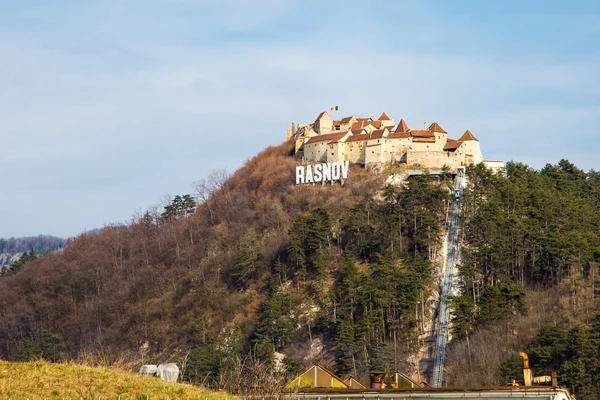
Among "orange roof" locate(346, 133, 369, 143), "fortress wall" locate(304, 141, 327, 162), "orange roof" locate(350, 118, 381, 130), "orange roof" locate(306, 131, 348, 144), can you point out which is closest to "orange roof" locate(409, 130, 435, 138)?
"orange roof" locate(346, 133, 369, 143)

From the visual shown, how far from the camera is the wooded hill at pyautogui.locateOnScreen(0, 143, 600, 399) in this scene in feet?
258

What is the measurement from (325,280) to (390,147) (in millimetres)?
18248

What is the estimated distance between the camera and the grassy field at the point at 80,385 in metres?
25.3

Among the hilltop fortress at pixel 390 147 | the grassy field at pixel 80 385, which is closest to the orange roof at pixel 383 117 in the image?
the hilltop fortress at pixel 390 147

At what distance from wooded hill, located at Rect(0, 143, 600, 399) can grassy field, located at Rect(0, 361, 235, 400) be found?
40569mm

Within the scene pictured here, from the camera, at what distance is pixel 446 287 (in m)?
86.1

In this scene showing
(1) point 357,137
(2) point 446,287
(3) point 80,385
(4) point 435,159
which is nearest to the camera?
(3) point 80,385

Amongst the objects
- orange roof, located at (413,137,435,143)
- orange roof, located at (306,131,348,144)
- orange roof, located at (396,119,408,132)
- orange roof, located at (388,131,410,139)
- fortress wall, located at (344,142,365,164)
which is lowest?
fortress wall, located at (344,142,365,164)

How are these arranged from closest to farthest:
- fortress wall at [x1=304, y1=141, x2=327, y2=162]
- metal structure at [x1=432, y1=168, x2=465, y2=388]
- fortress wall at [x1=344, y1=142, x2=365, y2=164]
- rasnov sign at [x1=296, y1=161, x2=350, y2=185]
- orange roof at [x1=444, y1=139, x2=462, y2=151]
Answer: metal structure at [x1=432, y1=168, x2=465, y2=388]
orange roof at [x1=444, y1=139, x2=462, y2=151]
rasnov sign at [x1=296, y1=161, x2=350, y2=185]
fortress wall at [x1=344, y1=142, x2=365, y2=164]
fortress wall at [x1=304, y1=141, x2=327, y2=162]

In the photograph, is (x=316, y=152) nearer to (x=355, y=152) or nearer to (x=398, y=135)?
(x=355, y=152)

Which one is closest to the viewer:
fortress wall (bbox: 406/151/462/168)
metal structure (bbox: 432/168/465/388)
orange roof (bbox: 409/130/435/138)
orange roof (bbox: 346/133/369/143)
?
metal structure (bbox: 432/168/465/388)

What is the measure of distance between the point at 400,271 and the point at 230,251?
2218 cm

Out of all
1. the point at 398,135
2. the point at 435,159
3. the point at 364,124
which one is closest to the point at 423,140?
the point at 398,135

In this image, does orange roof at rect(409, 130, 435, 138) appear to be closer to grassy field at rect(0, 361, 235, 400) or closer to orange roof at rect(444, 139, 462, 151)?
orange roof at rect(444, 139, 462, 151)
